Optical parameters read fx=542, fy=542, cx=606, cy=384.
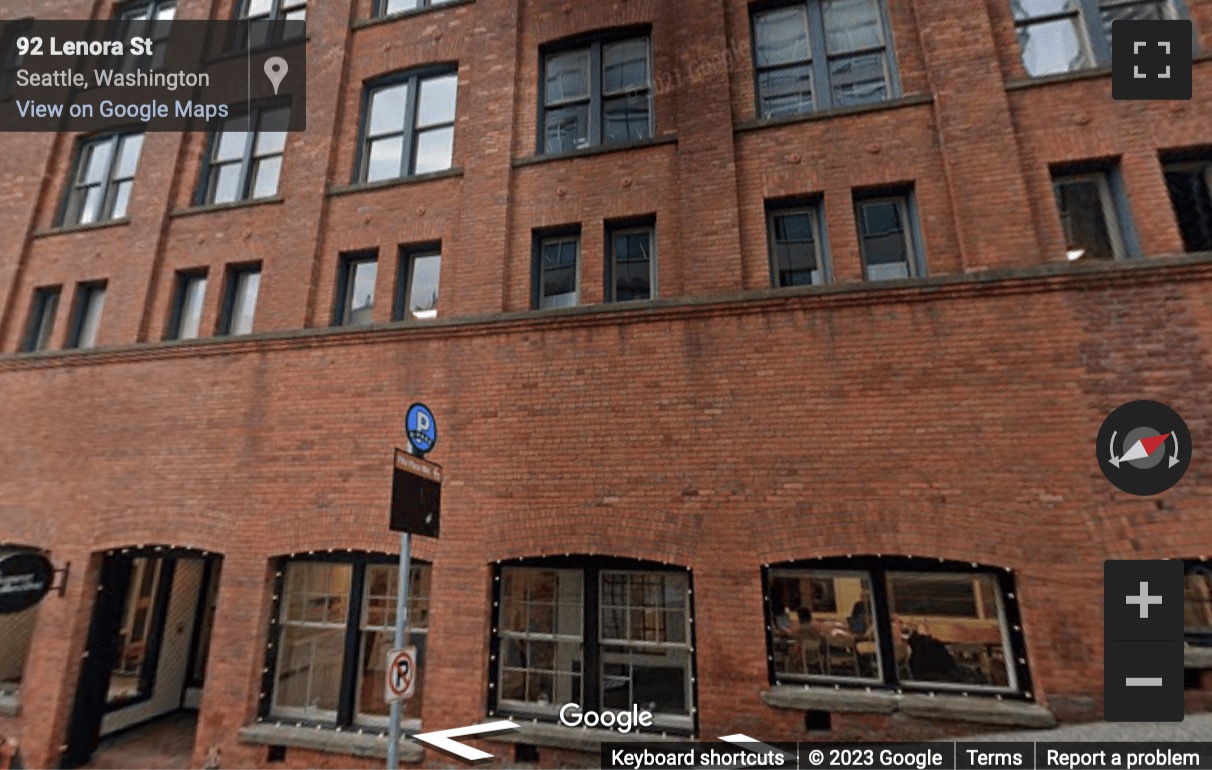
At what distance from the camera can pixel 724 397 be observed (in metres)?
6.79

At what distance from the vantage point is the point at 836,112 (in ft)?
25.2

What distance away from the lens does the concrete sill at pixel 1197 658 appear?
5.31m

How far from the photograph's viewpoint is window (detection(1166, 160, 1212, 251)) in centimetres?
666

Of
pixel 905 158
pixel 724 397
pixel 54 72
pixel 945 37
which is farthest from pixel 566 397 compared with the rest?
pixel 54 72

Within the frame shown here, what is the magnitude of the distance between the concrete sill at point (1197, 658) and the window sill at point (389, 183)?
10.8m

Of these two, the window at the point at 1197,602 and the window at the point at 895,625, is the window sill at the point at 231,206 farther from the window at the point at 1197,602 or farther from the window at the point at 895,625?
the window at the point at 1197,602

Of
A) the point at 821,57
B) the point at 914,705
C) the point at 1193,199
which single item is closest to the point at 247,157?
the point at 821,57

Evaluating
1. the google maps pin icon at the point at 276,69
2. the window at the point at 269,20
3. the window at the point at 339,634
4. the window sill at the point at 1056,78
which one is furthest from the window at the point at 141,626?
the window sill at the point at 1056,78

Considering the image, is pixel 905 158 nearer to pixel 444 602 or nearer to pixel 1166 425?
pixel 1166 425

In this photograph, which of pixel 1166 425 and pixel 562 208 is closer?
pixel 1166 425

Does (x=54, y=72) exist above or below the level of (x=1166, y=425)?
above

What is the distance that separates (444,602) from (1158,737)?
744cm

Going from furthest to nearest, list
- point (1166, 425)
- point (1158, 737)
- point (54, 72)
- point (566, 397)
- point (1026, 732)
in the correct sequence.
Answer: point (54, 72) → point (566, 397) → point (1166, 425) → point (1026, 732) → point (1158, 737)

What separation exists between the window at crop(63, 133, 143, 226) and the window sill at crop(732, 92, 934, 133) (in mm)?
12012
